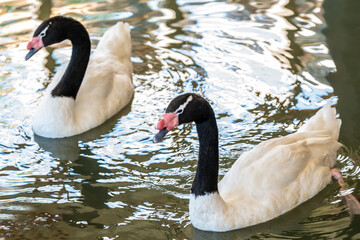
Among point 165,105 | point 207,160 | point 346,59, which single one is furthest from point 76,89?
point 346,59

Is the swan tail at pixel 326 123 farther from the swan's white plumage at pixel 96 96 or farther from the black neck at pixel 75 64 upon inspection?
the black neck at pixel 75 64

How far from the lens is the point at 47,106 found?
6.91 meters

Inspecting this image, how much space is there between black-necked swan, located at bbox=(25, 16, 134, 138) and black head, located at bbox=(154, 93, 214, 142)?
2416 mm

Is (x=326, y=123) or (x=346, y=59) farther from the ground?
(x=326, y=123)

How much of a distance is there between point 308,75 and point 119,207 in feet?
10.8

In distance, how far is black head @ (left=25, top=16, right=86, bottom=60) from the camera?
670cm

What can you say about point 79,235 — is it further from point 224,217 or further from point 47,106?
point 47,106

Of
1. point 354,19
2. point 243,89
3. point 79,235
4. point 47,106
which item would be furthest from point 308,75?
point 79,235

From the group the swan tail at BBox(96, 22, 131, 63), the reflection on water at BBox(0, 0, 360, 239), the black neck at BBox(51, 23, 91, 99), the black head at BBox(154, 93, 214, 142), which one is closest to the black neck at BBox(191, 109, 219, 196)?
the black head at BBox(154, 93, 214, 142)

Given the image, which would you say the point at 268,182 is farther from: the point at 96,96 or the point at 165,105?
the point at 96,96

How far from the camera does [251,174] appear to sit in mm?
5281

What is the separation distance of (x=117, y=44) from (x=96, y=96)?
107 centimetres

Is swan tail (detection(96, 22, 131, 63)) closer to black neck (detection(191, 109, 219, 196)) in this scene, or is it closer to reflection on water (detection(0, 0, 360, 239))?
reflection on water (detection(0, 0, 360, 239))

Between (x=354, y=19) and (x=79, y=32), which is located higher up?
(x=79, y=32)
